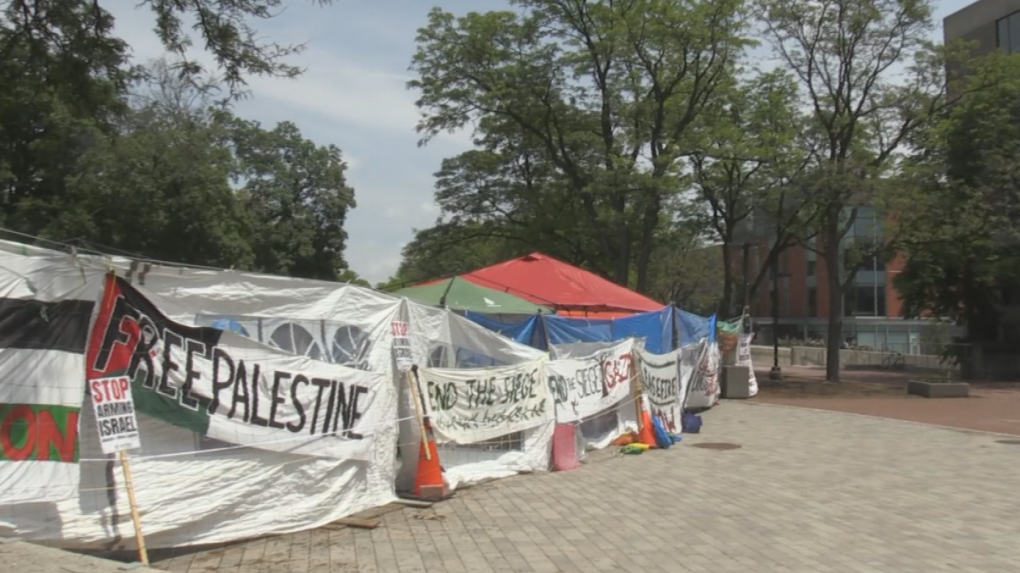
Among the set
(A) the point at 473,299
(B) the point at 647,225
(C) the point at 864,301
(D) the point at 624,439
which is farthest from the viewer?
(C) the point at 864,301

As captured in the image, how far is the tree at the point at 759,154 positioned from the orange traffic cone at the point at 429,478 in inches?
889

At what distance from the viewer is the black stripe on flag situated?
6141 mm

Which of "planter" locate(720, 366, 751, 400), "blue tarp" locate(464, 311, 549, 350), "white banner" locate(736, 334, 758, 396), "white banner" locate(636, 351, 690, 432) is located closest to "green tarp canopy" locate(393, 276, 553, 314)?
"blue tarp" locate(464, 311, 549, 350)

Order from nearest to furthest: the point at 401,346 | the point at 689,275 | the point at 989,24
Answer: the point at 401,346 → the point at 989,24 → the point at 689,275

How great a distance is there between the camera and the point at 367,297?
9.44 metres

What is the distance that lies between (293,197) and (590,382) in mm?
37106

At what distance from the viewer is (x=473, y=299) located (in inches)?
623

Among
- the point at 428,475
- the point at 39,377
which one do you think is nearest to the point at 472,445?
the point at 428,475

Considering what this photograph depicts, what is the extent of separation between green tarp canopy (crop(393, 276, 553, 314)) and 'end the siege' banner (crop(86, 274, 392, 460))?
6.49 m

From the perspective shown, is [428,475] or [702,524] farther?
[428,475]

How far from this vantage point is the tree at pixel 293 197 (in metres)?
45.6

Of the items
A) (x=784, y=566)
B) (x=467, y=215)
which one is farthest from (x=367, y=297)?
(x=467, y=215)

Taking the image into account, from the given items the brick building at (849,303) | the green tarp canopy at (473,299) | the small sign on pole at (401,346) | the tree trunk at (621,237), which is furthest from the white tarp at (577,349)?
the brick building at (849,303)

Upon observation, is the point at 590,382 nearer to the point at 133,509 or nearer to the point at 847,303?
the point at 133,509
